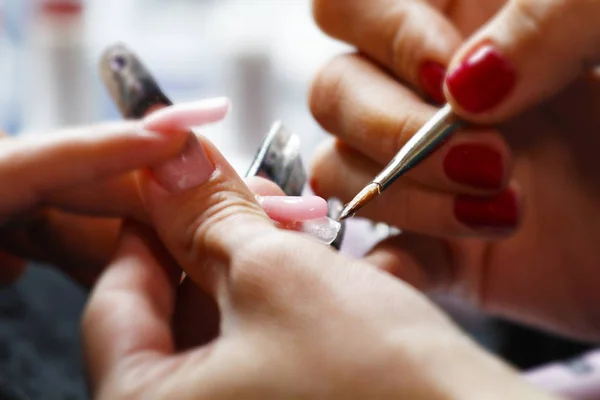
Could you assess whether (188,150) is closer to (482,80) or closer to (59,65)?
(482,80)

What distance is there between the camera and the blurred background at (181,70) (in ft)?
2.07

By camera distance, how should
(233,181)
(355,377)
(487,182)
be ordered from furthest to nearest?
(487,182), (233,181), (355,377)

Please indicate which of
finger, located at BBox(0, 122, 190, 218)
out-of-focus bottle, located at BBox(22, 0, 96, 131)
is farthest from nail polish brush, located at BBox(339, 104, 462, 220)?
out-of-focus bottle, located at BBox(22, 0, 96, 131)

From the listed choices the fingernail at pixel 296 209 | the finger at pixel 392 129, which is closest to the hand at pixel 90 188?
the fingernail at pixel 296 209

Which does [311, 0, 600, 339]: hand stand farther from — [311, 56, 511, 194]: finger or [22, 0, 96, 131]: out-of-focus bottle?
[22, 0, 96, 131]: out-of-focus bottle

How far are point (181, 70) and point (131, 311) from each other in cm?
80

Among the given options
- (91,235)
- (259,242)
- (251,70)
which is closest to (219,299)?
(259,242)

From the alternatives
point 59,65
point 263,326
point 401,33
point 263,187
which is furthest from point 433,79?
point 59,65

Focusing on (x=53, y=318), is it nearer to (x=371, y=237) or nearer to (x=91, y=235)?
(x=91, y=235)

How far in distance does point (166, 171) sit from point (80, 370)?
211 mm

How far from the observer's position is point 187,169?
13.4 inches

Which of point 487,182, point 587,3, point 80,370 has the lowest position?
point 80,370

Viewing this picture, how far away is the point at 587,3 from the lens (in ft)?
1.20

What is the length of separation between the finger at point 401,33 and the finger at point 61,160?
0.18 metres
